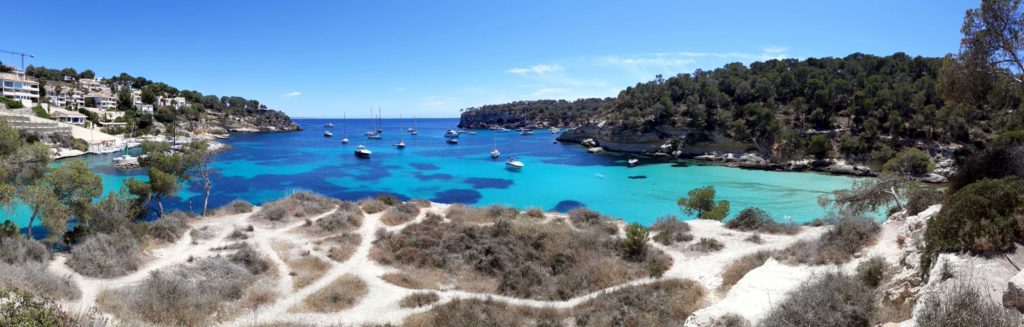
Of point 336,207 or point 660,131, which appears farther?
point 660,131

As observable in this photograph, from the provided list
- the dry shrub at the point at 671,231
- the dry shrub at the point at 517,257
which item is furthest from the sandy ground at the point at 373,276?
the dry shrub at the point at 517,257

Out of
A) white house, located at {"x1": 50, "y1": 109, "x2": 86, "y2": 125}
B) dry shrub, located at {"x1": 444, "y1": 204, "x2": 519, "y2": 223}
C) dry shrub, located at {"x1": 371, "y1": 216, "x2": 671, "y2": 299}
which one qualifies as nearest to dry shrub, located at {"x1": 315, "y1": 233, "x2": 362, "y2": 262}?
dry shrub, located at {"x1": 371, "y1": 216, "x2": 671, "y2": 299}

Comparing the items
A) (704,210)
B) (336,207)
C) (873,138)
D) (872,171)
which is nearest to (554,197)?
(704,210)

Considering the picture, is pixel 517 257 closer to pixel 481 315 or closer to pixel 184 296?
pixel 481 315

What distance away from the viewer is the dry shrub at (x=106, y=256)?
44.6 feet

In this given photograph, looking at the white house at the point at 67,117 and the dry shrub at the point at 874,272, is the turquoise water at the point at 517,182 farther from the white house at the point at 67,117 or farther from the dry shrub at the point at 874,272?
the white house at the point at 67,117

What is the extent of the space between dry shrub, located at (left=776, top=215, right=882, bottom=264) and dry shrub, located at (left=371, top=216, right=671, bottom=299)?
3.82 metres

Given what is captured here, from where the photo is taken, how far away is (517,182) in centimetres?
4759

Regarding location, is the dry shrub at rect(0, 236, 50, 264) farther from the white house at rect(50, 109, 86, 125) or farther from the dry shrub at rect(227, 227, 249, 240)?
the white house at rect(50, 109, 86, 125)

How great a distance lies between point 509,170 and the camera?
55938mm

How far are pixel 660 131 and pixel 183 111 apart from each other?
10379 centimetres

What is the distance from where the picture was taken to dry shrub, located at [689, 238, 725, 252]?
54.6 feet

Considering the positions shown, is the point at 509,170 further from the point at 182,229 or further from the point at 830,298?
the point at 830,298

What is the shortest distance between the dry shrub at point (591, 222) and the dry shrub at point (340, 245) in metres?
9.75
